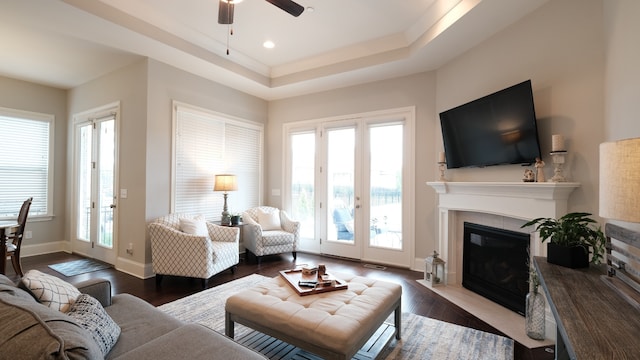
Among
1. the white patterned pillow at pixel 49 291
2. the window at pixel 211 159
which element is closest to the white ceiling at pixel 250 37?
the window at pixel 211 159

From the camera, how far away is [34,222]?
16.4 feet

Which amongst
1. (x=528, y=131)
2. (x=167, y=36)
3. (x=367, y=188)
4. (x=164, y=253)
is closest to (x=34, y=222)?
(x=164, y=253)

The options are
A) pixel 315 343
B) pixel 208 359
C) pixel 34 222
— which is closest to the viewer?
pixel 208 359

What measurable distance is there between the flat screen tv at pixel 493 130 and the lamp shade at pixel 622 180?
1.67m

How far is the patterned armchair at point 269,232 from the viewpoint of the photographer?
4.56m

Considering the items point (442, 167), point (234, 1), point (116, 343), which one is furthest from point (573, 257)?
point (234, 1)

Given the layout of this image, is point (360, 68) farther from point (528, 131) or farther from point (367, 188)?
point (528, 131)

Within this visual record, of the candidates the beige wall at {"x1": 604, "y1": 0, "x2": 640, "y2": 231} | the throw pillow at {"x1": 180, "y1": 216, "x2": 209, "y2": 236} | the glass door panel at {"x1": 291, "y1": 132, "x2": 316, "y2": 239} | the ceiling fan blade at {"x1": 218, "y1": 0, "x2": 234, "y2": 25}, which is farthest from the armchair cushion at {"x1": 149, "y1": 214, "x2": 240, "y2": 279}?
the beige wall at {"x1": 604, "y1": 0, "x2": 640, "y2": 231}

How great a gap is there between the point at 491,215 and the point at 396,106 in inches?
80.1

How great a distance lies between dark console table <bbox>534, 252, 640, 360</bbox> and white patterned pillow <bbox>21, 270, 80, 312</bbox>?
7.09ft

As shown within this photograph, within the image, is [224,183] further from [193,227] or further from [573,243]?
[573,243]

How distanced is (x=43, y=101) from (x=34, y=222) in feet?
6.75

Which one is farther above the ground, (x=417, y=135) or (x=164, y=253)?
(x=417, y=135)

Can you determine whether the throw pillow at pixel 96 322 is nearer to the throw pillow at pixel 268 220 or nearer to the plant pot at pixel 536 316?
the plant pot at pixel 536 316
